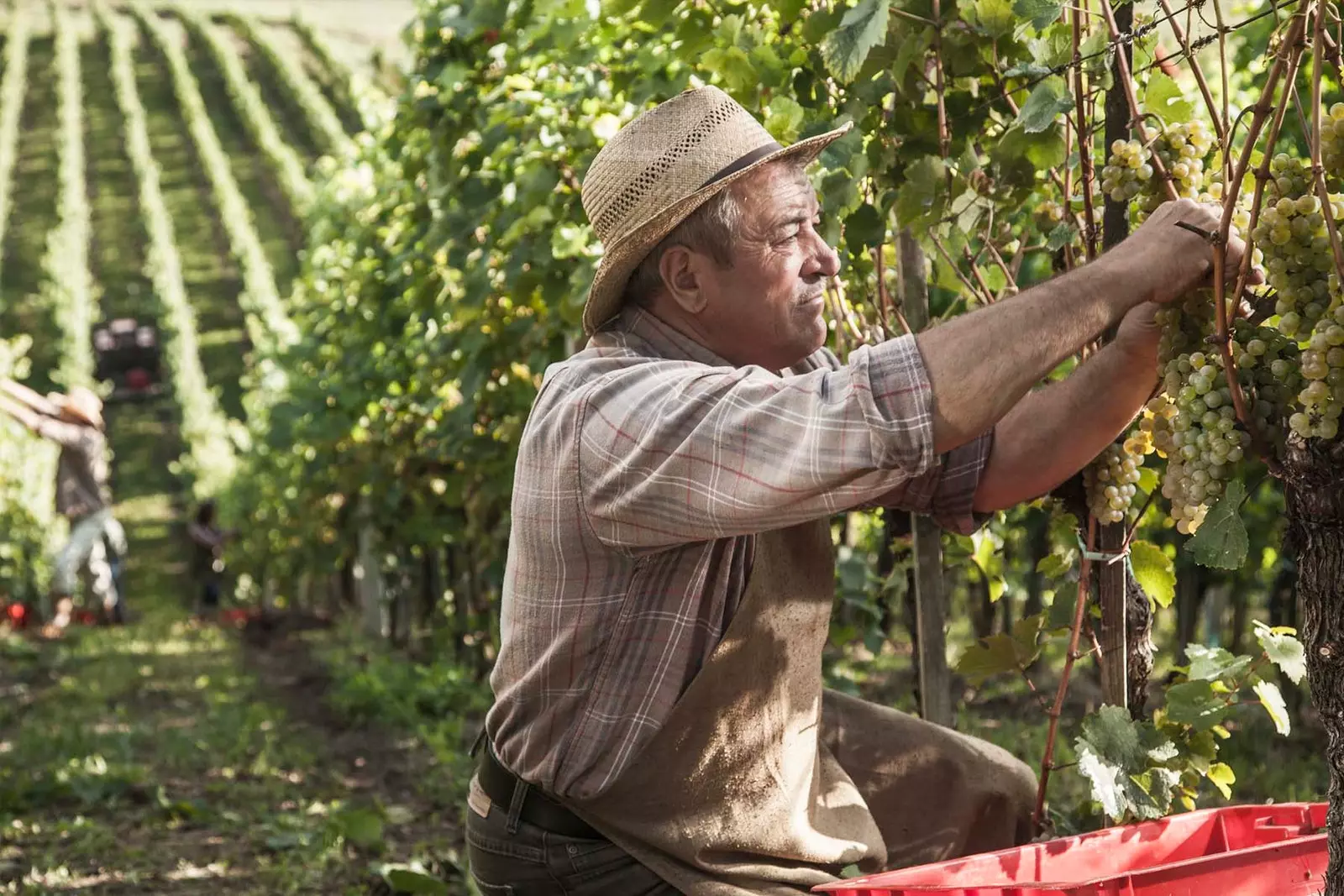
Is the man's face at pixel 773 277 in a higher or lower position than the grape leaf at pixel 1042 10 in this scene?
lower

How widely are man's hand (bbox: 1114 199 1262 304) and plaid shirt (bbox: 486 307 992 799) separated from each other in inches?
10.1

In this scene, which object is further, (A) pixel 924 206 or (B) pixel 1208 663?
(A) pixel 924 206

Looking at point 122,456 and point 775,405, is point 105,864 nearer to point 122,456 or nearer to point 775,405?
point 775,405

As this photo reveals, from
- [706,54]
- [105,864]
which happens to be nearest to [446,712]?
[105,864]

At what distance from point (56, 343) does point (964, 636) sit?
30116 mm

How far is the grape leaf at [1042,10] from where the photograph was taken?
5.82 feet

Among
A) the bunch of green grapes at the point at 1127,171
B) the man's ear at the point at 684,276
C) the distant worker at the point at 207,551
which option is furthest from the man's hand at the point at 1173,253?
the distant worker at the point at 207,551

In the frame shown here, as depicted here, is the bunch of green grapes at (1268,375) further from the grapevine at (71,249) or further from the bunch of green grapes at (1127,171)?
the grapevine at (71,249)

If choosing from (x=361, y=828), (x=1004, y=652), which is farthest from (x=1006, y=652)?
(x=361, y=828)

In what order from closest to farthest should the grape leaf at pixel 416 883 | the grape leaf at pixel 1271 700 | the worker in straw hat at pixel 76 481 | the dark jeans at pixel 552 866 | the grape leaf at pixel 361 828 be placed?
1. the dark jeans at pixel 552 866
2. the grape leaf at pixel 1271 700
3. the grape leaf at pixel 416 883
4. the grape leaf at pixel 361 828
5. the worker in straw hat at pixel 76 481

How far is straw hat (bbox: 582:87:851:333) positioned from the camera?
1811 millimetres

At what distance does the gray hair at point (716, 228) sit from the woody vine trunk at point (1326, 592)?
71 centimetres

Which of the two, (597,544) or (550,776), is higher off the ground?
(597,544)

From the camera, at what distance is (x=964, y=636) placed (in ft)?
32.6
